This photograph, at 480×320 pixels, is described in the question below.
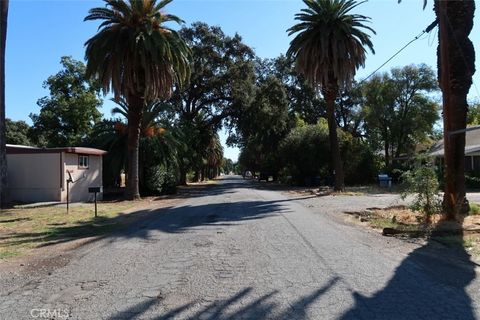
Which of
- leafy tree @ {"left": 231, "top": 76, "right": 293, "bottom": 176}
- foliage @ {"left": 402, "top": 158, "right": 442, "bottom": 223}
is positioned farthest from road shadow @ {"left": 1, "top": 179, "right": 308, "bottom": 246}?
leafy tree @ {"left": 231, "top": 76, "right": 293, "bottom": 176}

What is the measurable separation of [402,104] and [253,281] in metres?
49.8

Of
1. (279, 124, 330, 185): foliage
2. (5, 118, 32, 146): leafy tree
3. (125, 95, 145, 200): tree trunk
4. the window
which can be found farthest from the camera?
(5, 118, 32, 146): leafy tree

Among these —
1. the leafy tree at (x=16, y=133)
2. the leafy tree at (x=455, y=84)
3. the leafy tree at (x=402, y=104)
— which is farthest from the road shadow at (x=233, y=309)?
the leafy tree at (x=16, y=133)

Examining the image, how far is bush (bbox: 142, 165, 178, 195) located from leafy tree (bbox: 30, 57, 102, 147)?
17555 millimetres

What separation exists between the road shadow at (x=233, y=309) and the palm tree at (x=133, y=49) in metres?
20.8

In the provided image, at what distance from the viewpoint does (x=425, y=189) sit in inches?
556

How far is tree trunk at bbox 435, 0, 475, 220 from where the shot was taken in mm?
13992

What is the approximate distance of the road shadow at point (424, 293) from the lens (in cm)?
574

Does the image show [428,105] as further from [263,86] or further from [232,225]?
[232,225]

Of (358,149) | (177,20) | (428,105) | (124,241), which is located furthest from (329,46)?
(428,105)

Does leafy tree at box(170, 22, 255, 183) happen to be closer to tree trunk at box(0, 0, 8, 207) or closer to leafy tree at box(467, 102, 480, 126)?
tree trunk at box(0, 0, 8, 207)

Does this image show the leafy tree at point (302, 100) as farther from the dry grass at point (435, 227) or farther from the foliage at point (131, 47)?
the dry grass at point (435, 227)

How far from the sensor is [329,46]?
100 feet

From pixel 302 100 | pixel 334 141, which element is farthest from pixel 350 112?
pixel 334 141
